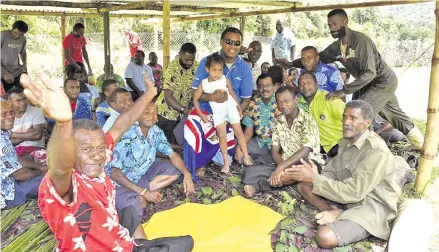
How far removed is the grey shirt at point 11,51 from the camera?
7.66 m

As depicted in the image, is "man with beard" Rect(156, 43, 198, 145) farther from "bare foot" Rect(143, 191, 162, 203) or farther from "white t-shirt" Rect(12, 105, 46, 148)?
"bare foot" Rect(143, 191, 162, 203)

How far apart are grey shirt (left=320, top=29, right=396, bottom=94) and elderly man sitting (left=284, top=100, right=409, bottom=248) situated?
1313 mm

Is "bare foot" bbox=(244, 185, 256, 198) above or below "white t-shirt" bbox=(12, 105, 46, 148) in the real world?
below

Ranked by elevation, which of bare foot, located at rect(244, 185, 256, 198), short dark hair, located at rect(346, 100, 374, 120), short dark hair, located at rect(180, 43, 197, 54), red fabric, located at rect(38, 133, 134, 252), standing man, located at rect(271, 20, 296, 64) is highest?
standing man, located at rect(271, 20, 296, 64)

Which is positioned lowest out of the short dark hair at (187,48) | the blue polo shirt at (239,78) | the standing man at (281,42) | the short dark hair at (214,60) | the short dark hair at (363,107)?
the short dark hair at (363,107)

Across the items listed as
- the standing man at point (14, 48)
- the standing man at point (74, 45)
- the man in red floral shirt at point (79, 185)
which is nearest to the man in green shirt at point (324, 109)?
the man in red floral shirt at point (79, 185)

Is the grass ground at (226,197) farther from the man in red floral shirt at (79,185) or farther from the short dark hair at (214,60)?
the short dark hair at (214,60)

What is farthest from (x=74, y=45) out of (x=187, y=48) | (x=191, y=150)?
(x=191, y=150)

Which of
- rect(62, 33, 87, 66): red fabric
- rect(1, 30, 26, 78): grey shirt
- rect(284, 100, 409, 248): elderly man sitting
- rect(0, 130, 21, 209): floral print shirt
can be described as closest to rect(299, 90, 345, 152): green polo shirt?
rect(284, 100, 409, 248): elderly man sitting

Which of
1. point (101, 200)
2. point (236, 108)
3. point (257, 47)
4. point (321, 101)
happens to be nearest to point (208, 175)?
point (236, 108)

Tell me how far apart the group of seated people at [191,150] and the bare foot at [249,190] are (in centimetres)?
1

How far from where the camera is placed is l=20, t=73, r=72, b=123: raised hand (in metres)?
1.55

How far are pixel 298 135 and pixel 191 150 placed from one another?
3.57 ft

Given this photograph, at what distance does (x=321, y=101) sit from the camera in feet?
15.6
